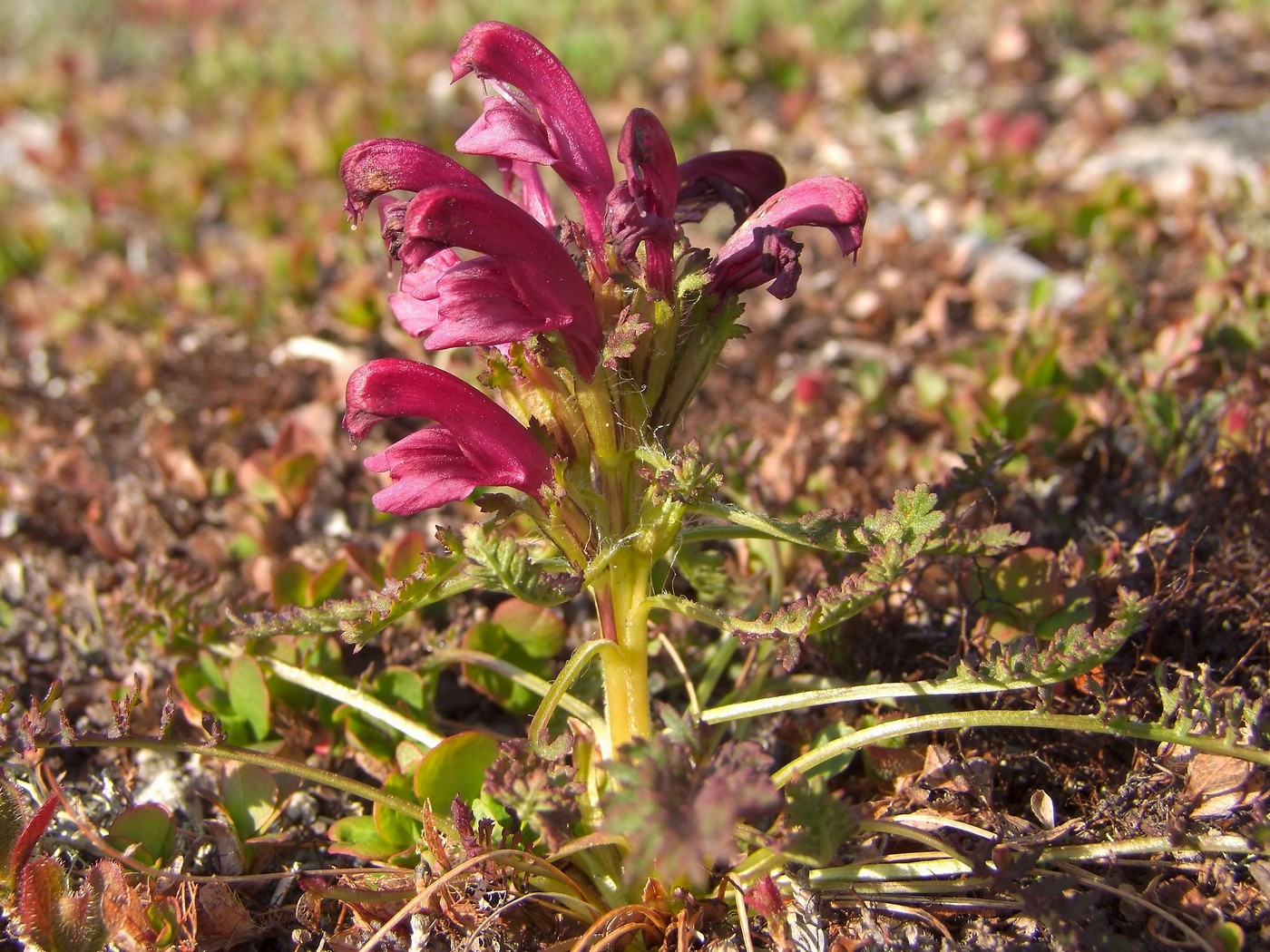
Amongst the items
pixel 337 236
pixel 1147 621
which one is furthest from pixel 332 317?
pixel 1147 621

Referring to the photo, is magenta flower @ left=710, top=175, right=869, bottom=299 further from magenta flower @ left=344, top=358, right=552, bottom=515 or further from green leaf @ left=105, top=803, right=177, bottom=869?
green leaf @ left=105, top=803, right=177, bottom=869

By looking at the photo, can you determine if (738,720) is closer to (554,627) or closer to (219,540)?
(554,627)

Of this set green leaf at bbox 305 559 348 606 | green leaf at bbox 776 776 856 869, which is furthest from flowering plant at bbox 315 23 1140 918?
green leaf at bbox 305 559 348 606

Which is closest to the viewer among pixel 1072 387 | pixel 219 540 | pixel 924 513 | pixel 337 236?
pixel 924 513

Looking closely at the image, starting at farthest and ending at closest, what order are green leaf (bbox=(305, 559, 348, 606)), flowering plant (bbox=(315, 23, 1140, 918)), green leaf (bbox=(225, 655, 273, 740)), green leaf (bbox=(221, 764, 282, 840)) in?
green leaf (bbox=(305, 559, 348, 606))
green leaf (bbox=(225, 655, 273, 740))
green leaf (bbox=(221, 764, 282, 840))
flowering plant (bbox=(315, 23, 1140, 918))

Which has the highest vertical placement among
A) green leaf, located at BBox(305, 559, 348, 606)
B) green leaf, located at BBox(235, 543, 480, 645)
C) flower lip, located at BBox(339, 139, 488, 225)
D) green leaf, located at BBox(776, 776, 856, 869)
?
flower lip, located at BBox(339, 139, 488, 225)

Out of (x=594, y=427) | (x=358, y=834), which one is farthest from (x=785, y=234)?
(x=358, y=834)

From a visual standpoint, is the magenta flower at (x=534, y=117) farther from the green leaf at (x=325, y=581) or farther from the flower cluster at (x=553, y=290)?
the green leaf at (x=325, y=581)
